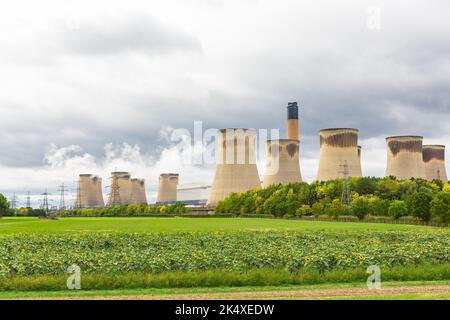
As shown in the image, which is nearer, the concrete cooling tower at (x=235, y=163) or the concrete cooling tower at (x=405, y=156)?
the concrete cooling tower at (x=235, y=163)

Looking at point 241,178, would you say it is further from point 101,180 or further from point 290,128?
point 101,180

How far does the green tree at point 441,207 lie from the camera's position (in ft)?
135

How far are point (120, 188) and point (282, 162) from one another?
195ft

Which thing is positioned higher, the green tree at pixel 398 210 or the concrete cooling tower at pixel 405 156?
the concrete cooling tower at pixel 405 156

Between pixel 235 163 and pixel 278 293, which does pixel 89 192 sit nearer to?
pixel 235 163

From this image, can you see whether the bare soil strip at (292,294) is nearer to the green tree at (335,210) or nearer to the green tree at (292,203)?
the green tree at (335,210)

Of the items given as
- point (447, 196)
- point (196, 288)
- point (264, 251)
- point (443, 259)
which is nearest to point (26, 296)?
point (196, 288)

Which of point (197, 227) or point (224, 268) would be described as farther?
point (197, 227)

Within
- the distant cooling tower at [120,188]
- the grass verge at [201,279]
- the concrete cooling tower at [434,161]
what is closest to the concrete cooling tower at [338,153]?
the concrete cooling tower at [434,161]

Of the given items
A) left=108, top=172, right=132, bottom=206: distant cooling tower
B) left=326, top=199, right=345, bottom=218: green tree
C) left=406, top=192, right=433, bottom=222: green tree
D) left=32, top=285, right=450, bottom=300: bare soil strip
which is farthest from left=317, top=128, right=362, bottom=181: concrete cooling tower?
left=108, top=172, right=132, bottom=206: distant cooling tower

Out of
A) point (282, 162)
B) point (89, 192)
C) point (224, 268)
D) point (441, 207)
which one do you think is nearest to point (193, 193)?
point (89, 192)

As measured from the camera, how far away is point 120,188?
123 meters

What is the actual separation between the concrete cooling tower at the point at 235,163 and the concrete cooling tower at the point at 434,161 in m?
25.1

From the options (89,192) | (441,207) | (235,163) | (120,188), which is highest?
(235,163)
